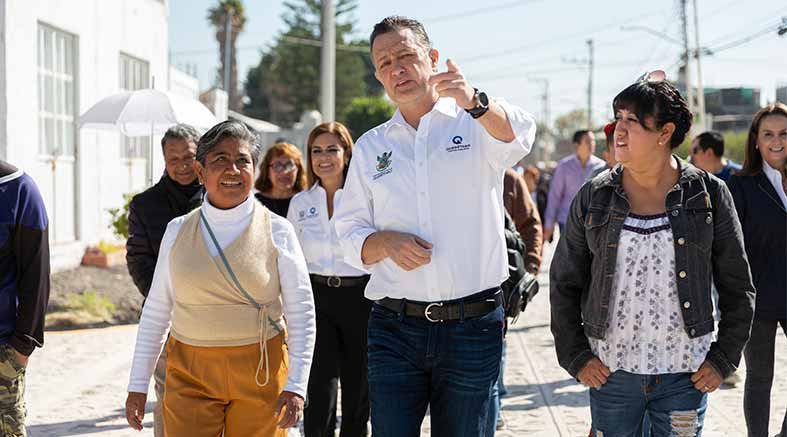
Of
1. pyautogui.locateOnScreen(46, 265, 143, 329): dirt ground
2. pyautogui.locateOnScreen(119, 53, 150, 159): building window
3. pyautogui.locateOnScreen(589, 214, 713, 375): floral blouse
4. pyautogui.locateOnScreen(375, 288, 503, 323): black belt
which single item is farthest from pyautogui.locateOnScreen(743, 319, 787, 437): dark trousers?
pyautogui.locateOnScreen(119, 53, 150, 159): building window

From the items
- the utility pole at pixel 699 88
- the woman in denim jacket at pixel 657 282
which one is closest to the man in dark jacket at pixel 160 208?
the woman in denim jacket at pixel 657 282

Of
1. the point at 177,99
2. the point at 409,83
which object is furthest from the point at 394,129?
the point at 177,99

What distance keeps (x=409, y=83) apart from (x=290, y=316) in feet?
Answer: 3.59

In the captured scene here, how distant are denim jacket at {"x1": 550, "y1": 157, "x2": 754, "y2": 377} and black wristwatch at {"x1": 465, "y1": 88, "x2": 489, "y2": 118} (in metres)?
0.62

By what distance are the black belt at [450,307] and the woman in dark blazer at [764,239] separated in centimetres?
245

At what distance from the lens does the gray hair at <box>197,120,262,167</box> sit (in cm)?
438

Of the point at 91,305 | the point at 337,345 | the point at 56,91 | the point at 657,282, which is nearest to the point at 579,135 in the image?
the point at 337,345

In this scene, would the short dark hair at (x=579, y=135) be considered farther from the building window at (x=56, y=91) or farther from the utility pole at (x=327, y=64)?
the building window at (x=56, y=91)

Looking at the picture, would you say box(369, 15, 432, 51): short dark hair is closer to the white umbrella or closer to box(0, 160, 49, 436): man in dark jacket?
box(0, 160, 49, 436): man in dark jacket

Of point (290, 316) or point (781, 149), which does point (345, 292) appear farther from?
point (781, 149)

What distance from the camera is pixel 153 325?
172 inches

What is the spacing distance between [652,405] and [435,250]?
1.03 m

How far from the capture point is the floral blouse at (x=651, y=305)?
388 centimetres

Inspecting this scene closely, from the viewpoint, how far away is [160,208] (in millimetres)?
5992
